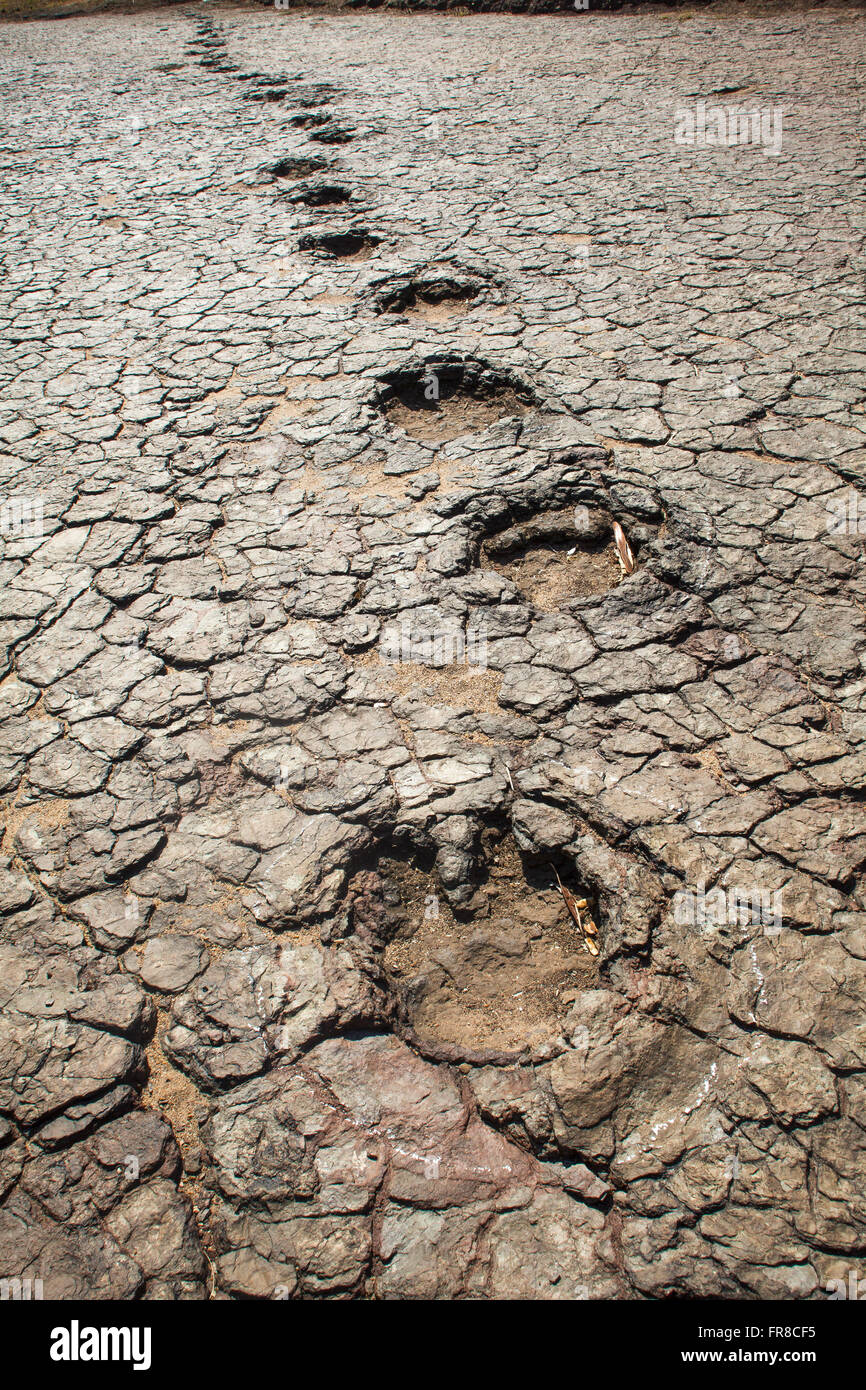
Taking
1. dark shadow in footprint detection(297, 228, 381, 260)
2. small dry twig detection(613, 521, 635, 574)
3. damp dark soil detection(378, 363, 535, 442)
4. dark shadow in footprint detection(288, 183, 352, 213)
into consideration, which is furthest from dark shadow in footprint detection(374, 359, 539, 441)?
dark shadow in footprint detection(288, 183, 352, 213)

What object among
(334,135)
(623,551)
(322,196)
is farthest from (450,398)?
(334,135)

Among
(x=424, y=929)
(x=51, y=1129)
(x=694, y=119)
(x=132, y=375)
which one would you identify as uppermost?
(x=694, y=119)

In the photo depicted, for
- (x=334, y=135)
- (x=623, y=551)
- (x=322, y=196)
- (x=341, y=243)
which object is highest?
(x=334, y=135)

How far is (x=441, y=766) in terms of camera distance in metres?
2.13

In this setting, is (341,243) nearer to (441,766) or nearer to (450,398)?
(450,398)

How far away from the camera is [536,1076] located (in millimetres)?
1607

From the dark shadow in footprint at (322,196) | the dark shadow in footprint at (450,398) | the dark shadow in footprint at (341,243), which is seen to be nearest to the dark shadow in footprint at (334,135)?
the dark shadow in footprint at (322,196)

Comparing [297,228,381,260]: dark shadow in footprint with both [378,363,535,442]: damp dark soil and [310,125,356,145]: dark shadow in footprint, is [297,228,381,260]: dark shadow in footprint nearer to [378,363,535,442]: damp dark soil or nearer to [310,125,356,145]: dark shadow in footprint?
[378,363,535,442]: damp dark soil

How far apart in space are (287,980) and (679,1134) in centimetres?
87

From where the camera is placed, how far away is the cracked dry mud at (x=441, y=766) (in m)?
1.47

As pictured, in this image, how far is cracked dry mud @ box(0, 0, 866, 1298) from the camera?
147cm

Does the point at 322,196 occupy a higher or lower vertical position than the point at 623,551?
higher
